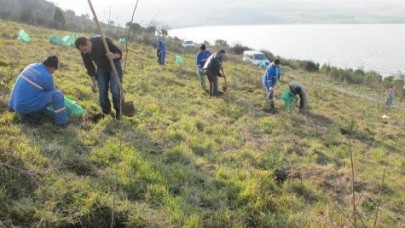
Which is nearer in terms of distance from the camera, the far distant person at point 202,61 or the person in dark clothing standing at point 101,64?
the person in dark clothing standing at point 101,64

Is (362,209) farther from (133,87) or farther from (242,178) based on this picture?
(133,87)

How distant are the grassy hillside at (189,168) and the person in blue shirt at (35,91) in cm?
23

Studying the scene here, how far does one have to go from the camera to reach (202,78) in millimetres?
12922

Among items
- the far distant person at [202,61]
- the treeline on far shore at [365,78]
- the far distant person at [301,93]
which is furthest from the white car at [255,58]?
the far distant person at [301,93]

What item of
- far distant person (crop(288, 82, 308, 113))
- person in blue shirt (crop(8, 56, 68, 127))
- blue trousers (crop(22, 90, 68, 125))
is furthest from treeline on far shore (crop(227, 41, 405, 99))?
person in blue shirt (crop(8, 56, 68, 127))

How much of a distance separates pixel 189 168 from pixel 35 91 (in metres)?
2.46

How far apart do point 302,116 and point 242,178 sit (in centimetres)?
590

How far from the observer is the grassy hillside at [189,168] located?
395 centimetres

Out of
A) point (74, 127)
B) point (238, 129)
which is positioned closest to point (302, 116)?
point (238, 129)

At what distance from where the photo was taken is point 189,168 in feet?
18.0

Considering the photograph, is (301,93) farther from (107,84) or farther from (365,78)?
(365,78)

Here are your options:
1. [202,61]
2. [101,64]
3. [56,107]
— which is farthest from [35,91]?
[202,61]

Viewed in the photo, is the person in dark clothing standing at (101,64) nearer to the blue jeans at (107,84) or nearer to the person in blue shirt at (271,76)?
the blue jeans at (107,84)

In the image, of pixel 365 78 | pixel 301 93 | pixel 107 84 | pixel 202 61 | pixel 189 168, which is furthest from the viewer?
pixel 365 78
